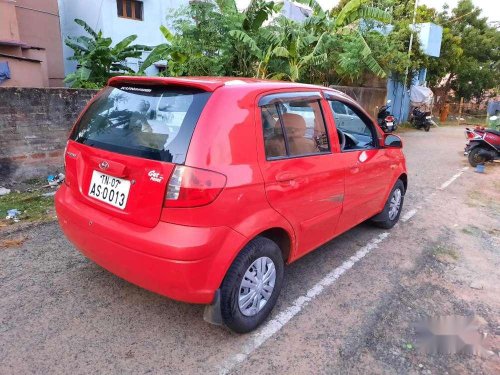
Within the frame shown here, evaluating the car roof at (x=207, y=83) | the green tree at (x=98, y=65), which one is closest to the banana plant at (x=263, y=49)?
the green tree at (x=98, y=65)

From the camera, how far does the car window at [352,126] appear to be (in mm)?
3631

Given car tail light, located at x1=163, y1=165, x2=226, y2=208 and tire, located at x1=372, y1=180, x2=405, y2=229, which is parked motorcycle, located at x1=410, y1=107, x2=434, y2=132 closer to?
tire, located at x1=372, y1=180, x2=405, y2=229

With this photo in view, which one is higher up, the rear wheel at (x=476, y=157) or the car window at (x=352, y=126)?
the car window at (x=352, y=126)

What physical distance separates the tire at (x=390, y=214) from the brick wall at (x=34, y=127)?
4691mm

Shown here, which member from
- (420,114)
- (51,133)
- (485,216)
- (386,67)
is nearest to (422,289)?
(485,216)

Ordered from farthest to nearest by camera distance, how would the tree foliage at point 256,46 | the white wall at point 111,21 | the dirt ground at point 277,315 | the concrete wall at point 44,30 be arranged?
1. the white wall at point 111,21
2. the concrete wall at point 44,30
3. the tree foliage at point 256,46
4. the dirt ground at point 277,315

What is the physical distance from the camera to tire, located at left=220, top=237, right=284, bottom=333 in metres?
2.47

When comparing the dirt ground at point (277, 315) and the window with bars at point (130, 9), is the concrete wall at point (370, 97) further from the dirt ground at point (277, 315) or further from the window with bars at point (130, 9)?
the dirt ground at point (277, 315)

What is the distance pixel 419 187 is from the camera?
7223 mm

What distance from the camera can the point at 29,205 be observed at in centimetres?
489

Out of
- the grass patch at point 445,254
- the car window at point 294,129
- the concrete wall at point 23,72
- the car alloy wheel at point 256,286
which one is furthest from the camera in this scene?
the concrete wall at point 23,72

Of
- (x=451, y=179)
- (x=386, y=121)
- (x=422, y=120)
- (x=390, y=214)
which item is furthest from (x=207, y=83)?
(x=422, y=120)

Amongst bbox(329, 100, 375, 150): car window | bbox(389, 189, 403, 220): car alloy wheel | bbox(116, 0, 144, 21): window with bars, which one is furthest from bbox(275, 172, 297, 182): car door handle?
bbox(116, 0, 144, 21): window with bars

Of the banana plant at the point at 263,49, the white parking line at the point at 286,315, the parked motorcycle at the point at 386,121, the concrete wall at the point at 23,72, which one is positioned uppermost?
the banana plant at the point at 263,49
